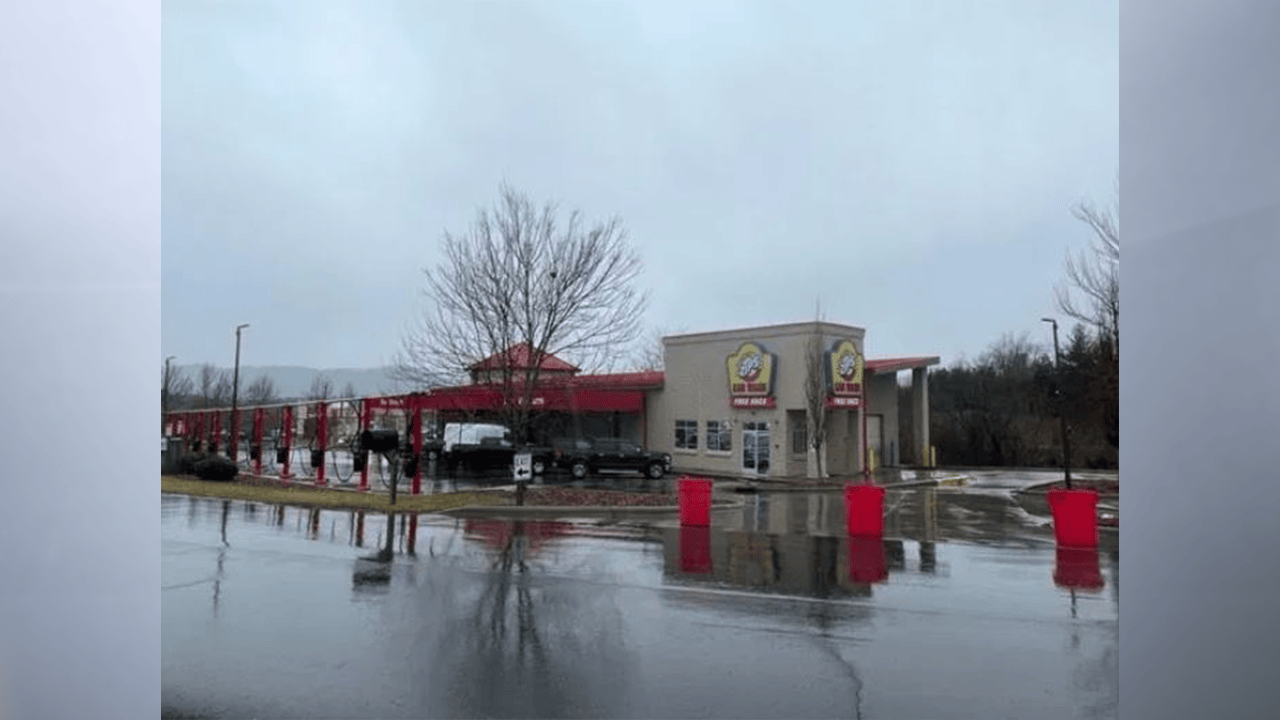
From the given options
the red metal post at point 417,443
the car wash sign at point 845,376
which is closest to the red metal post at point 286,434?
the red metal post at point 417,443

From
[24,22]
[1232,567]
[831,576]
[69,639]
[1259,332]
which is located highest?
[24,22]

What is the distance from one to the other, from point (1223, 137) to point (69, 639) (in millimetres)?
4919

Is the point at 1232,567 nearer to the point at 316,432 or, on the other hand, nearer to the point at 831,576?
the point at 831,576

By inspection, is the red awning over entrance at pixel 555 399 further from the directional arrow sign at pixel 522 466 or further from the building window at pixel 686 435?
the directional arrow sign at pixel 522 466

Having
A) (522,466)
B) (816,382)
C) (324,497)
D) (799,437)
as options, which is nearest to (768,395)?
(816,382)

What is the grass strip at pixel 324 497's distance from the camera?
639 inches

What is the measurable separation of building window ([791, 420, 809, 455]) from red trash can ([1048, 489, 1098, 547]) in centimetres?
523

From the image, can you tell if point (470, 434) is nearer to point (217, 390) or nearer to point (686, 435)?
point (686, 435)

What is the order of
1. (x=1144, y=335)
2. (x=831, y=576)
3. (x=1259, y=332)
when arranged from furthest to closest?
(x=831, y=576), (x=1144, y=335), (x=1259, y=332)

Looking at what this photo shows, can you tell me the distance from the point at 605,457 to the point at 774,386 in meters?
7.20

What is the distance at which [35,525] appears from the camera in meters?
3.28

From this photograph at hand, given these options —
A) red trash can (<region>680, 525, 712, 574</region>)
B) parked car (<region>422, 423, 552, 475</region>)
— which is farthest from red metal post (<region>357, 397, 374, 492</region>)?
red trash can (<region>680, 525, 712, 574</region>)

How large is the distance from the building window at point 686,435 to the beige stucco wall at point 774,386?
1.56 feet

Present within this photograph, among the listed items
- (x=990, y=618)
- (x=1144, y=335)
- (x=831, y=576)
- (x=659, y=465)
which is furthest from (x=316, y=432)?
(x=1144, y=335)
